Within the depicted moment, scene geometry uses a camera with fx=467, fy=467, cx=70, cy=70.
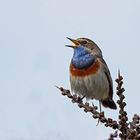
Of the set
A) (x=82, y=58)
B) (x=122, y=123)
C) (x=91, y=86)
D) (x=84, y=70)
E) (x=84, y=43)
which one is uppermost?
(x=84, y=43)

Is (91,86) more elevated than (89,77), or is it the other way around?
(89,77)

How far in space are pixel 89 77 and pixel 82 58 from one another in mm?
561

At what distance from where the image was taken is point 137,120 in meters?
4.00

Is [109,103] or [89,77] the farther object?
[109,103]

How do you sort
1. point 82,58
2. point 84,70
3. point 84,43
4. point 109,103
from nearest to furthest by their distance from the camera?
point 84,70 < point 109,103 < point 82,58 < point 84,43

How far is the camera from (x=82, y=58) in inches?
445

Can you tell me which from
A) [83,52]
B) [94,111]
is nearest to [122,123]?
[94,111]

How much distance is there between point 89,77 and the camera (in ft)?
36.1

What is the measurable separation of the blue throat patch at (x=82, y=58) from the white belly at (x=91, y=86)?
30 cm

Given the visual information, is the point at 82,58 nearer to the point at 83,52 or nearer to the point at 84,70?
the point at 83,52

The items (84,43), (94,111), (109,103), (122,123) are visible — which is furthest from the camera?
(84,43)

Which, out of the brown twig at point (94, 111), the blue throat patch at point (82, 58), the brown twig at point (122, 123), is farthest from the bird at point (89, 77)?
the brown twig at point (122, 123)

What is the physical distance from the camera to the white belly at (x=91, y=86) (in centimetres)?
1093

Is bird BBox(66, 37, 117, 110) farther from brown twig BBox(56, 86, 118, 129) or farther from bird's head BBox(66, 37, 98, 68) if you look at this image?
brown twig BBox(56, 86, 118, 129)
